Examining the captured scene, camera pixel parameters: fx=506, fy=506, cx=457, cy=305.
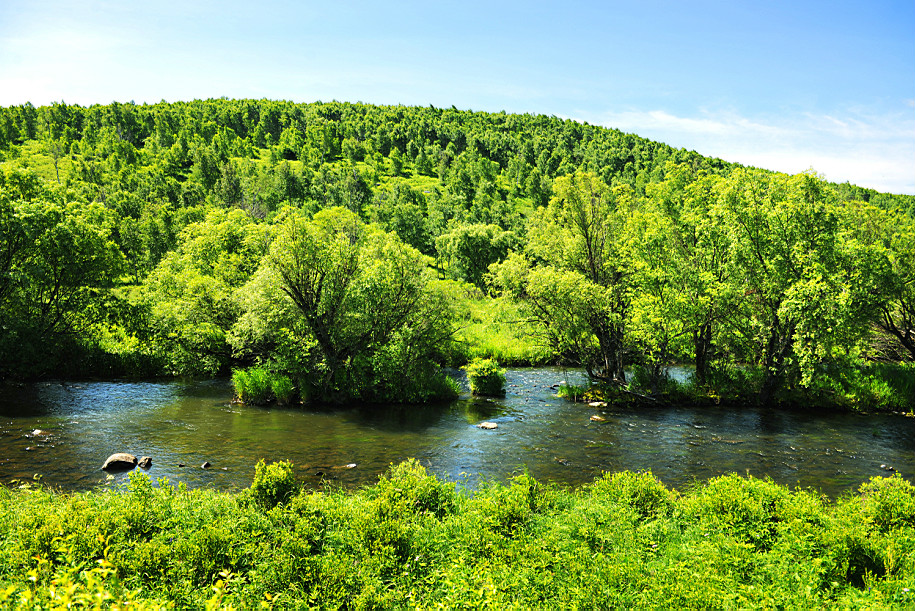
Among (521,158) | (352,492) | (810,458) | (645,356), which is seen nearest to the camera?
(352,492)

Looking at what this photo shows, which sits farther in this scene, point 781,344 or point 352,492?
point 781,344

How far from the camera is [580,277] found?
32.6 meters

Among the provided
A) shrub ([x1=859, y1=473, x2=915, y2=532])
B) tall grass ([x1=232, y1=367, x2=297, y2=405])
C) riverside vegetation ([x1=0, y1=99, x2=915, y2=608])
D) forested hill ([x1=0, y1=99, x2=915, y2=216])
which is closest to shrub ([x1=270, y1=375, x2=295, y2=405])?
tall grass ([x1=232, y1=367, x2=297, y2=405])

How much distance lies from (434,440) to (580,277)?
1457 centimetres

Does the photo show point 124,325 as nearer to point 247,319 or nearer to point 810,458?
point 247,319

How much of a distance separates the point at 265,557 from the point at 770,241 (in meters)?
31.7

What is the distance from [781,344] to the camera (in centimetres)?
3067

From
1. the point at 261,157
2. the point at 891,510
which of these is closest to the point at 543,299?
the point at 891,510

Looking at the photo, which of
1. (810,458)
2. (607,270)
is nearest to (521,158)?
(607,270)

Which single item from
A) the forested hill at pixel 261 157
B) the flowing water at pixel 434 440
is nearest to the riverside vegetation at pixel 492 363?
the flowing water at pixel 434 440

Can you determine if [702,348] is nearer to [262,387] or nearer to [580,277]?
[580,277]

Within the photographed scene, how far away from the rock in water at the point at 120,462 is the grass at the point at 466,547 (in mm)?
5013

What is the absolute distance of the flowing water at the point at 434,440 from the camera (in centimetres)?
1980

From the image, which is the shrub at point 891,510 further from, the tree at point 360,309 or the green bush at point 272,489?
the tree at point 360,309
